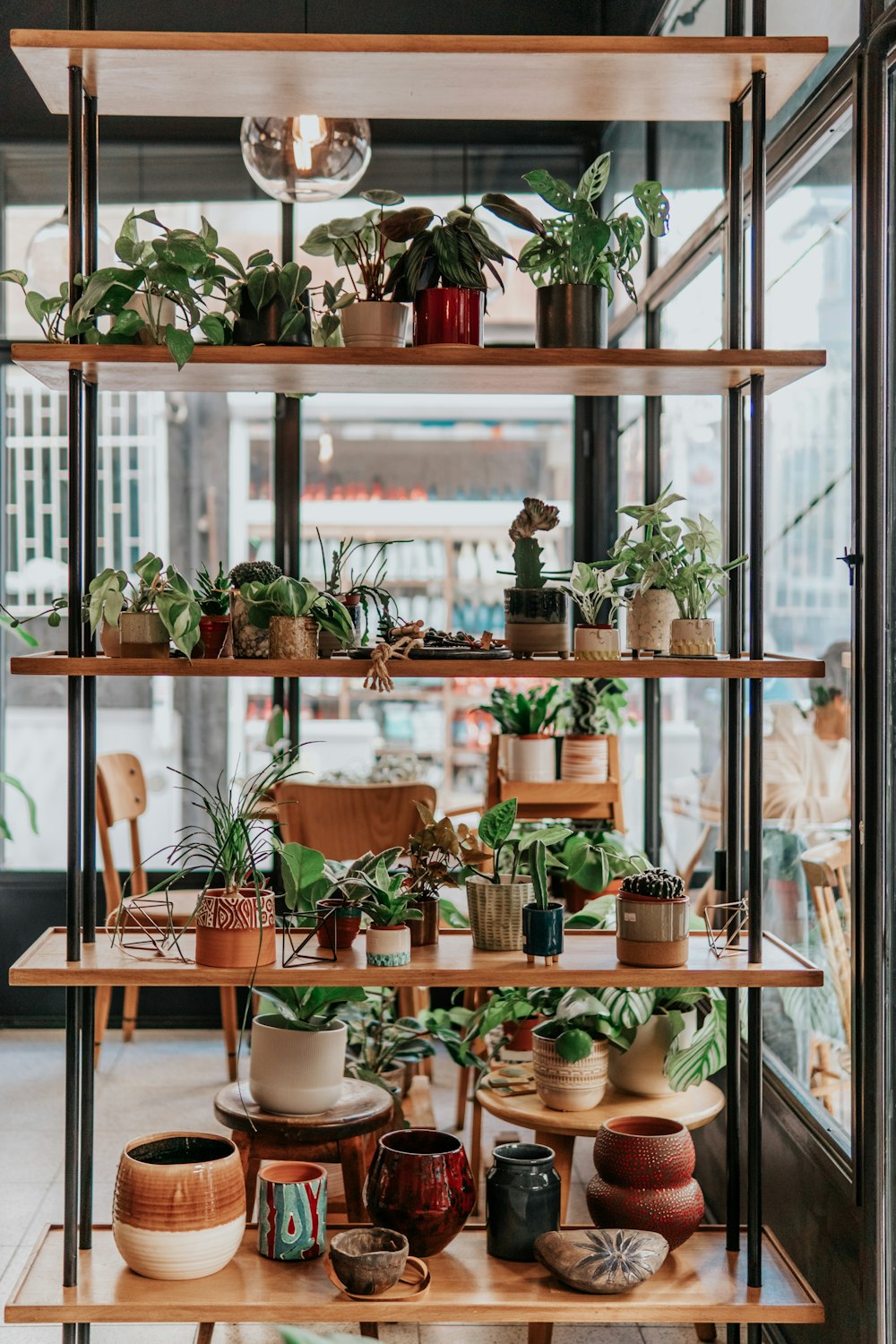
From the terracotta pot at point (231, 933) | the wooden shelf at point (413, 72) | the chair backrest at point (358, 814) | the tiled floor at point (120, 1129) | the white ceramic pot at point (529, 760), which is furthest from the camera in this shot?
the chair backrest at point (358, 814)

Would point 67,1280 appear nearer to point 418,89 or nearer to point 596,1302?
point 596,1302

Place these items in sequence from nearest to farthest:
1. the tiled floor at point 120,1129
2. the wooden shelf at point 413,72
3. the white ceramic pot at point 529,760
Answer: the wooden shelf at point 413,72 → the tiled floor at point 120,1129 → the white ceramic pot at point 529,760

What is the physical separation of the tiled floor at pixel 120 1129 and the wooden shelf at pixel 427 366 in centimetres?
181

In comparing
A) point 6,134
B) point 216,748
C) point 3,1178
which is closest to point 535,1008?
point 3,1178

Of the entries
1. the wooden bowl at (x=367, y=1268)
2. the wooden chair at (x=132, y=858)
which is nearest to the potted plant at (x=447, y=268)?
the wooden bowl at (x=367, y=1268)

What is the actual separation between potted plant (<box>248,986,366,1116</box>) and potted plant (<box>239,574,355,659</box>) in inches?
24.7

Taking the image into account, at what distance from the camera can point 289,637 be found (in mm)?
2102

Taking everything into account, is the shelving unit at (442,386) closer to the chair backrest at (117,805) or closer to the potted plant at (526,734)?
the potted plant at (526,734)

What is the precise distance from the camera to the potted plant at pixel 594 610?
2146 mm

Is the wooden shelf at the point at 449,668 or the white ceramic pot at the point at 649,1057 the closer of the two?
the wooden shelf at the point at 449,668

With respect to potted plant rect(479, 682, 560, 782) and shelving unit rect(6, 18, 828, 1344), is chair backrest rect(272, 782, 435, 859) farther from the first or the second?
shelving unit rect(6, 18, 828, 1344)

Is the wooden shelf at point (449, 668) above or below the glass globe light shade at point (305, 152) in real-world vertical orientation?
below

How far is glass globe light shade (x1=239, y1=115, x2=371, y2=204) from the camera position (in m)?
3.18

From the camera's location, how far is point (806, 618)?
2.60 meters
